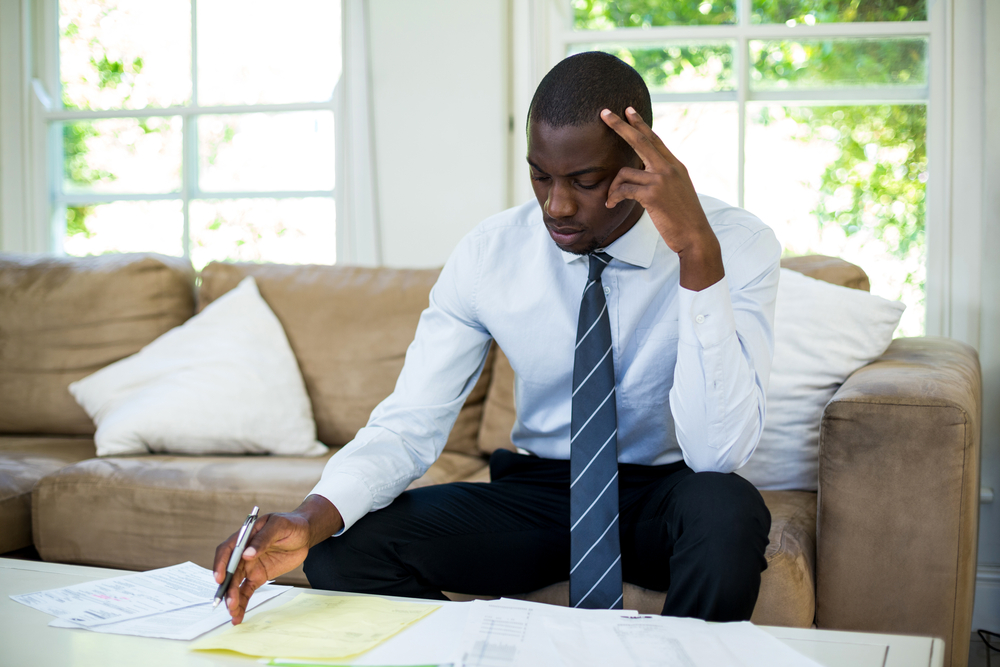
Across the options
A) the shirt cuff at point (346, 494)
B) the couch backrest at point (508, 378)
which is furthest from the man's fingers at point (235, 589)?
the couch backrest at point (508, 378)

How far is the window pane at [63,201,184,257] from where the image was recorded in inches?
116

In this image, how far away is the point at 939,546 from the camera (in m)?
1.20

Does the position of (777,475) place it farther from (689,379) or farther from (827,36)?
(827,36)

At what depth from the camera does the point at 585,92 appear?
114cm

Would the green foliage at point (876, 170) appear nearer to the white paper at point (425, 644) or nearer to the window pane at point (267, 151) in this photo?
the window pane at point (267, 151)

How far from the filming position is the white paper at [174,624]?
2.74 ft

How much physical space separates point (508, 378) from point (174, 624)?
122 cm

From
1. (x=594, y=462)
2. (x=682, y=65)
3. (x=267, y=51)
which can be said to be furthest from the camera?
(x=267, y=51)

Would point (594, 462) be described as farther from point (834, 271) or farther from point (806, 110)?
point (806, 110)

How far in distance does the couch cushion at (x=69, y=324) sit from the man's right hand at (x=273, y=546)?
55.5 inches

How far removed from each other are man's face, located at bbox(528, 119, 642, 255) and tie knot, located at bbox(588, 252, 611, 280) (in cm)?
7

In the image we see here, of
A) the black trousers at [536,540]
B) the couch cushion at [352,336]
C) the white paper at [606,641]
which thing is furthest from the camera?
the couch cushion at [352,336]

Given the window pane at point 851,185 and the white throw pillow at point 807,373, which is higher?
the window pane at point 851,185

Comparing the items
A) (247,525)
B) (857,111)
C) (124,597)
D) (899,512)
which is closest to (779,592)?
(899,512)
